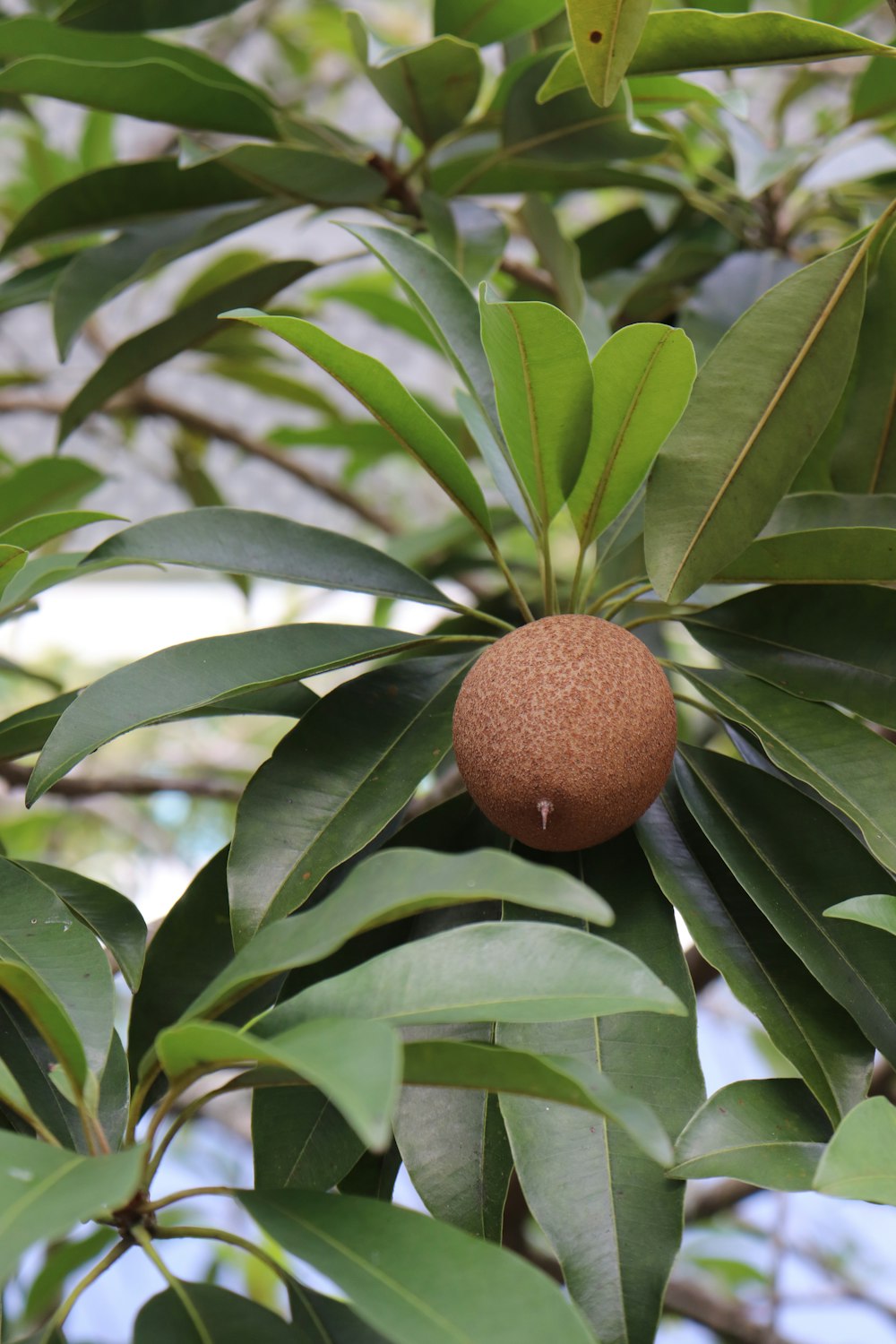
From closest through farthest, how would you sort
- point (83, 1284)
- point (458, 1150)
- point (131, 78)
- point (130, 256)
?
point (83, 1284)
point (458, 1150)
point (131, 78)
point (130, 256)

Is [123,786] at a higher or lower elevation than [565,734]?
lower

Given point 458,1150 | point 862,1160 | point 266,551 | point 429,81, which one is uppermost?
point 429,81

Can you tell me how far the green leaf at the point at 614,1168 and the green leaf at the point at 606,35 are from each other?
0.52 m

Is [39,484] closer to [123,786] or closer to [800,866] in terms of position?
[123,786]

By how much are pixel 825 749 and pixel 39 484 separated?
0.78 meters

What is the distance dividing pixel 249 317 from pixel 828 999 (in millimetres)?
481

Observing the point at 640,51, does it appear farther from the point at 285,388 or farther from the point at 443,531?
the point at 285,388

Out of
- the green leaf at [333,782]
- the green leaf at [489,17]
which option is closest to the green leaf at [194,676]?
the green leaf at [333,782]

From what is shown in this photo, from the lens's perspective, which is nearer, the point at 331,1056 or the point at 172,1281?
the point at 331,1056

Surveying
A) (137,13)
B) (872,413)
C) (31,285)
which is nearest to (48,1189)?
(872,413)

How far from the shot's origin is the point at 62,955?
63cm

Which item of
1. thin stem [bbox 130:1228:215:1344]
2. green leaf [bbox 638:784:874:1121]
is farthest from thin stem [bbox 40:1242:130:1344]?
green leaf [bbox 638:784:874:1121]

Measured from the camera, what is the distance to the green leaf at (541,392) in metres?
0.66

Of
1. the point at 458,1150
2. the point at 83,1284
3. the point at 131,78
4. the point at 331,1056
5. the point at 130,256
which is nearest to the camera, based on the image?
the point at 331,1056
